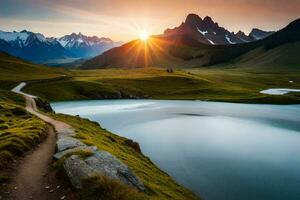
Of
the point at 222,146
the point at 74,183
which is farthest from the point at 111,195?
the point at 222,146

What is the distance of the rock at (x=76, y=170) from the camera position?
25147 millimetres

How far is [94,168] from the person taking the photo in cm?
2719

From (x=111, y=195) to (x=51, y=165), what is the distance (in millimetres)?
9506

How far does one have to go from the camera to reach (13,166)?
29406mm

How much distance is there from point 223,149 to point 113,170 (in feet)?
134

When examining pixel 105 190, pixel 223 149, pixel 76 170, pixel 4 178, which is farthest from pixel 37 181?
pixel 223 149

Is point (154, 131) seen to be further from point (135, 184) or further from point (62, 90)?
point (62, 90)

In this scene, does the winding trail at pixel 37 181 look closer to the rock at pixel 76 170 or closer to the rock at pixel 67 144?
the rock at pixel 76 170

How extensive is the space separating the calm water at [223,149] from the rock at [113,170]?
13.5m

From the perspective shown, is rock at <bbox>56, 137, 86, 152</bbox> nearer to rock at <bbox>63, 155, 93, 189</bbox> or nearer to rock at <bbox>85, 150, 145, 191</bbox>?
rock at <bbox>85, 150, 145, 191</bbox>

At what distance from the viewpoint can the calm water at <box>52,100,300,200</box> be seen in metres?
42.2

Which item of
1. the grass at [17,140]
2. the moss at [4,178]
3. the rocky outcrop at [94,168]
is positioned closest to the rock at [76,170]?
the rocky outcrop at [94,168]

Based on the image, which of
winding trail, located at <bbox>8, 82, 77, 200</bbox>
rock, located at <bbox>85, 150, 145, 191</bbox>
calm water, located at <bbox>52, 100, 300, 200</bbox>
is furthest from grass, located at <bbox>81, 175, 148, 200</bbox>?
calm water, located at <bbox>52, 100, 300, 200</bbox>

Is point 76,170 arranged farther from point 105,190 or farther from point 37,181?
point 105,190
